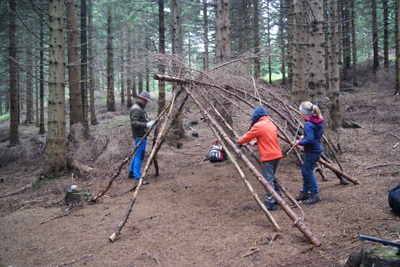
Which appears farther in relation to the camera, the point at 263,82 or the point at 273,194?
the point at 263,82

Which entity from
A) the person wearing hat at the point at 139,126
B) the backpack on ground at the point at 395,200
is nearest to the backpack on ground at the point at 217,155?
the person wearing hat at the point at 139,126

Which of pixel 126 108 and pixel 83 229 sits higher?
pixel 126 108

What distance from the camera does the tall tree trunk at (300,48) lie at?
8492 millimetres

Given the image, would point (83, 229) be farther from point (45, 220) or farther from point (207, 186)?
point (207, 186)

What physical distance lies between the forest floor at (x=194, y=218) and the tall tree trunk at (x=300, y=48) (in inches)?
77.4

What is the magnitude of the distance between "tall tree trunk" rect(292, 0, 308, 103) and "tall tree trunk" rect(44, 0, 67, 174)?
646 cm

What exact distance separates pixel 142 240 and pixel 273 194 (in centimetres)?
205

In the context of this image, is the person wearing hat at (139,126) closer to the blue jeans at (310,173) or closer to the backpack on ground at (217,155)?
the backpack on ground at (217,155)

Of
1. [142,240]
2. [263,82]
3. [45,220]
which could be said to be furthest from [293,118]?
[45,220]

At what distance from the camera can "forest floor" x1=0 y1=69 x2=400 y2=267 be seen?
3.98 meters

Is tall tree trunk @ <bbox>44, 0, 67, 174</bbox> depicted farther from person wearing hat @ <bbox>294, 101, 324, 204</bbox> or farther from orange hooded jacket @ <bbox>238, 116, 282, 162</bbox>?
person wearing hat @ <bbox>294, 101, 324, 204</bbox>

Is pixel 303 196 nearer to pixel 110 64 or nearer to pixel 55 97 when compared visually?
pixel 55 97

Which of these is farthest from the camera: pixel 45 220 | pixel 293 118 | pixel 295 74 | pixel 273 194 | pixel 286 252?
pixel 295 74

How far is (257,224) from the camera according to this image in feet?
15.6
